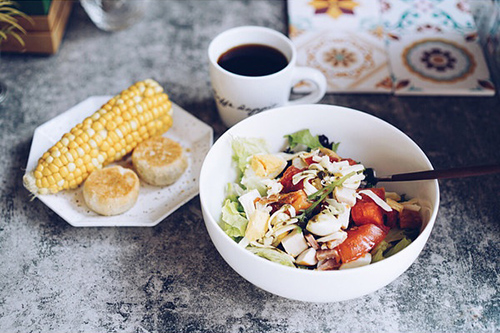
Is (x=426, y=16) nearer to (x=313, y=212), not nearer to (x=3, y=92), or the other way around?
(x=313, y=212)

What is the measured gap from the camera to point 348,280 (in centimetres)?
71

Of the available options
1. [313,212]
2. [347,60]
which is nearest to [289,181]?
[313,212]

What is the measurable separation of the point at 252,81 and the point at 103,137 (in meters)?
0.32

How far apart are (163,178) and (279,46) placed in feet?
1.28

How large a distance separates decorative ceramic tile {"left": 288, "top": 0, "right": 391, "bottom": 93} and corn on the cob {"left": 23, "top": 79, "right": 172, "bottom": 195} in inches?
14.7

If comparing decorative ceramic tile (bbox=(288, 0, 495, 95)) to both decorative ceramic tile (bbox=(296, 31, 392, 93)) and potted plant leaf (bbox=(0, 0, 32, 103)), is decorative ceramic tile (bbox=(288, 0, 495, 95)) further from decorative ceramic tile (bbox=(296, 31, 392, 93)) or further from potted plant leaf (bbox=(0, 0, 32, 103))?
potted plant leaf (bbox=(0, 0, 32, 103))

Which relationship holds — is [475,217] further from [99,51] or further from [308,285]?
[99,51]

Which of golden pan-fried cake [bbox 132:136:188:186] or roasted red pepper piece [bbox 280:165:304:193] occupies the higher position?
roasted red pepper piece [bbox 280:165:304:193]

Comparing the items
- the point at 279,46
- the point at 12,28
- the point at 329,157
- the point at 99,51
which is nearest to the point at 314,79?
the point at 279,46

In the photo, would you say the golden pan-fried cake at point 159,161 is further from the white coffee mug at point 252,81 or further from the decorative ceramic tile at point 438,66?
the decorative ceramic tile at point 438,66

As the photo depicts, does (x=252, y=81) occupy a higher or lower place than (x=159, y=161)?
higher

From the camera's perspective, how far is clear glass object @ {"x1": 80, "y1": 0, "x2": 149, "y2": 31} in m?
1.37

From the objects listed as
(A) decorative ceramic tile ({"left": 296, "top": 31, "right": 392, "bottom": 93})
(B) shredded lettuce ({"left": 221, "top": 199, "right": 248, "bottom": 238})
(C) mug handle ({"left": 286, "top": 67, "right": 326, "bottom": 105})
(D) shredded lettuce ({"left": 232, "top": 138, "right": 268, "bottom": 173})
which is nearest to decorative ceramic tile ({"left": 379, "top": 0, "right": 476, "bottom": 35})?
(A) decorative ceramic tile ({"left": 296, "top": 31, "right": 392, "bottom": 93})

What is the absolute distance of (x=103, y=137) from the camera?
100 cm
